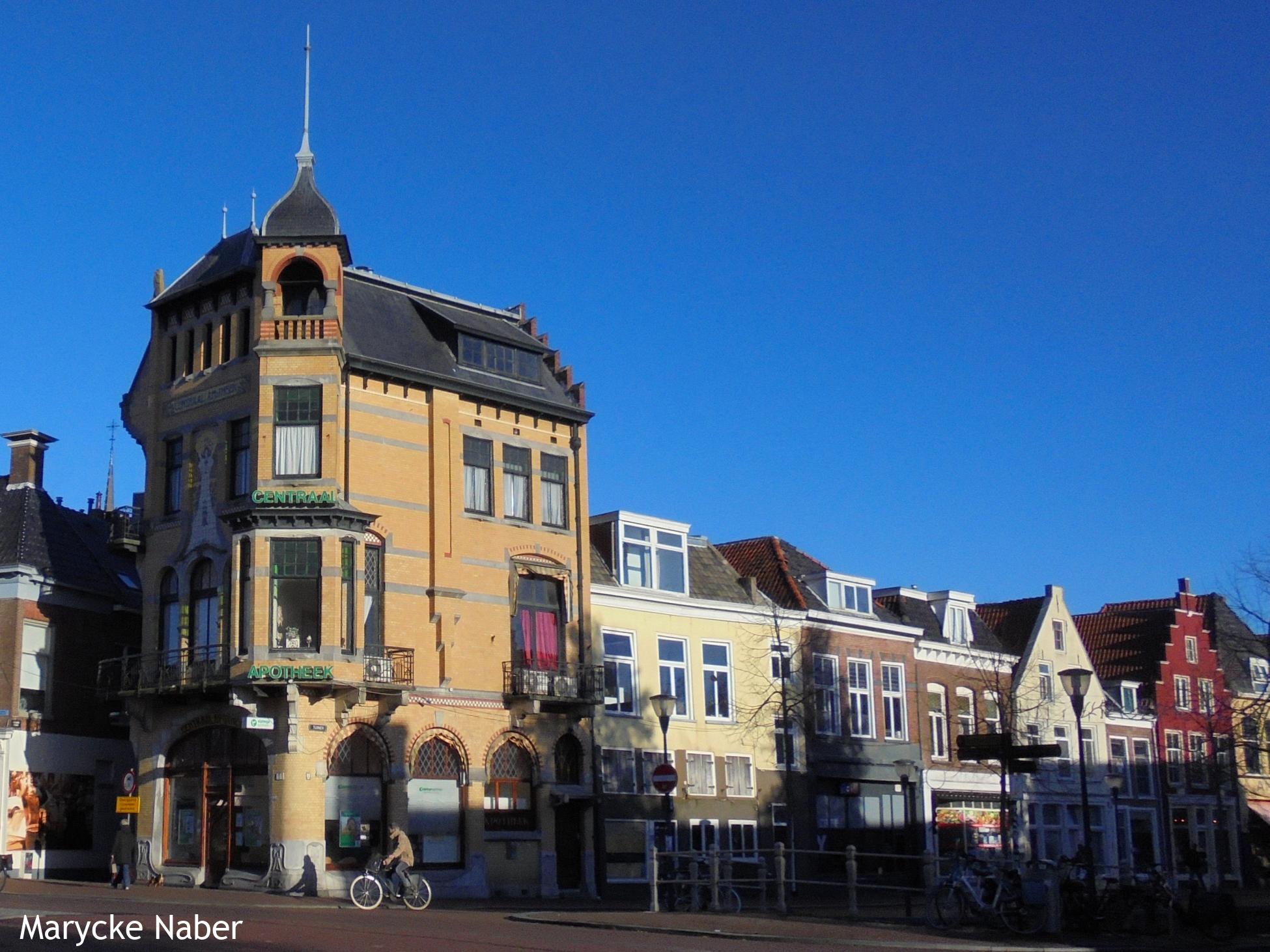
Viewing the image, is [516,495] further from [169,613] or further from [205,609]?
[169,613]

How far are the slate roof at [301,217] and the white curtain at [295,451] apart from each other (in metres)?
4.93

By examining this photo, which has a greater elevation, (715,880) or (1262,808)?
(715,880)

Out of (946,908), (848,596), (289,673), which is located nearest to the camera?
(946,908)

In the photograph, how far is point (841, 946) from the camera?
71.4ft

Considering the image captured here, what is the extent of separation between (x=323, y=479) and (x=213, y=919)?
550 inches

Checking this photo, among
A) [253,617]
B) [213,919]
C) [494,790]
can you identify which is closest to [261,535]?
[253,617]

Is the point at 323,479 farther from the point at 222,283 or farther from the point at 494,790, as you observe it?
the point at 494,790

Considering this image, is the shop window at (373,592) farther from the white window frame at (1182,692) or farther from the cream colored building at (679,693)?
the white window frame at (1182,692)

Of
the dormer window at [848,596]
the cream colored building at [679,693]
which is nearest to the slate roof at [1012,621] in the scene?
the dormer window at [848,596]

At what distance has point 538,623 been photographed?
4059cm

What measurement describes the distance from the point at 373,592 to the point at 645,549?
10.6m

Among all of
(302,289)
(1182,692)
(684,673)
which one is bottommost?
(1182,692)

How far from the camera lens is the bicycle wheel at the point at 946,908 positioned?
2498cm

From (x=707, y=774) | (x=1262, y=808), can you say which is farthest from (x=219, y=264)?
(x=1262, y=808)
